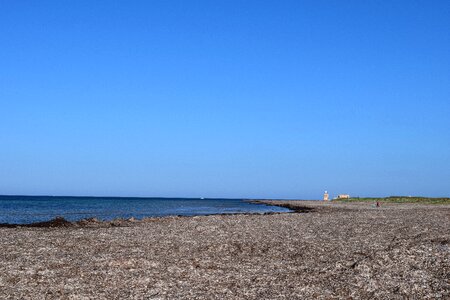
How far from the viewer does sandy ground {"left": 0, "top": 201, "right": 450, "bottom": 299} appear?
15328 mm

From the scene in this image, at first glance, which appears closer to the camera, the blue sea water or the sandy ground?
the sandy ground

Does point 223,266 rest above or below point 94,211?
above

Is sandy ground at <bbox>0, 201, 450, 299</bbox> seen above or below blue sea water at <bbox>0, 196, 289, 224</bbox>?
above

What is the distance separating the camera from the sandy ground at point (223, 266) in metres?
15.3

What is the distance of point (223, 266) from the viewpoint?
19.1 m

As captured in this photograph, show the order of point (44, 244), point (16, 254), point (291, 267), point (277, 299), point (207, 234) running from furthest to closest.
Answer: point (207, 234) < point (44, 244) < point (16, 254) < point (291, 267) < point (277, 299)

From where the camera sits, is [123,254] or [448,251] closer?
[123,254]

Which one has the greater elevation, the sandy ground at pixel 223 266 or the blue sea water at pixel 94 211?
the sandy ground at pixel 223 266

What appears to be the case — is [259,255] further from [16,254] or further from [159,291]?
[16,254]

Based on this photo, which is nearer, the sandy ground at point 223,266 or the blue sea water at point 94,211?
the sandy ground at point 223,266

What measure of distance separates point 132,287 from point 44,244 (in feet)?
34.4

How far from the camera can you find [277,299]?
47.7 feet

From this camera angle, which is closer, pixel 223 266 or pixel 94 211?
pixel 223 266

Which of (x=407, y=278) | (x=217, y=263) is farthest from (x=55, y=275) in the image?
(x=407, y=278)
